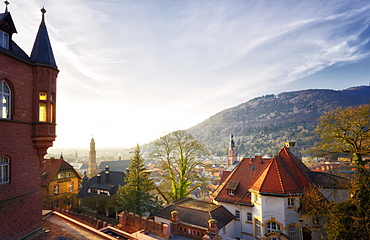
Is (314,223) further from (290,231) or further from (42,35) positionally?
(42,35)

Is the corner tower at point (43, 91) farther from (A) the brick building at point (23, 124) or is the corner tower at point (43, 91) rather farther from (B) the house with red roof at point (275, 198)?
(B) the house with red roof at point (275, 198)

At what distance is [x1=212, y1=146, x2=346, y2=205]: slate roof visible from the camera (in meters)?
16.7

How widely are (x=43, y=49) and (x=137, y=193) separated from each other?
16.7m

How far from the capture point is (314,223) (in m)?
15.8

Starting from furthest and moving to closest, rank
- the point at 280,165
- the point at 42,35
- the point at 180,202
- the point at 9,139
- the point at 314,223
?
the point at 180,202
the point at 280,165
the point at 314,223
the point at 42,35
the point at 9,139

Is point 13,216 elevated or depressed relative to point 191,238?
elevated

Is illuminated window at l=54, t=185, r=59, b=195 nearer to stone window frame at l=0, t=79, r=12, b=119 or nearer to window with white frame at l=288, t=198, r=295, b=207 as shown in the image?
stone window frame at l=0, t=79, r=12, b=119

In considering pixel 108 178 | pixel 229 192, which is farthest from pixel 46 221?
pixel 108 178

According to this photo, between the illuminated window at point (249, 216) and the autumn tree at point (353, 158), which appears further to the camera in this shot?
the illuminated window at point (249, 216)

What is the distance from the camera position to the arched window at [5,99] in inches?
344

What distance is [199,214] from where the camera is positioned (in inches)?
632

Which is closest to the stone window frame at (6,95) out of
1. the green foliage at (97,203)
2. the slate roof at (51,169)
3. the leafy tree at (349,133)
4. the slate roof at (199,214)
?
the slate roof at (199,214)

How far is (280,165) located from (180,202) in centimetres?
992

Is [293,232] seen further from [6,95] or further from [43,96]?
[6,95]
